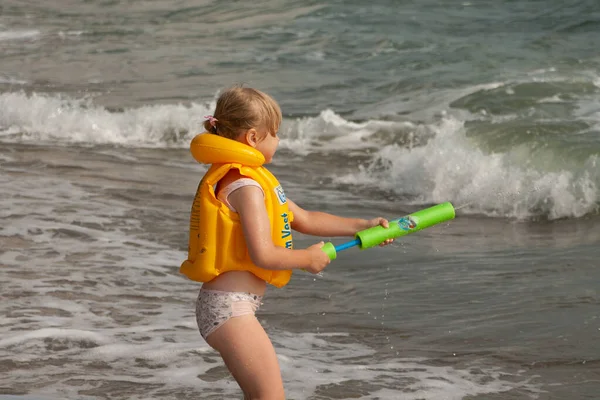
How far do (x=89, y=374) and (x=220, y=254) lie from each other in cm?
177

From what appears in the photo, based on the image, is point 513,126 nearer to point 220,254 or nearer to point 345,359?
point 345,359

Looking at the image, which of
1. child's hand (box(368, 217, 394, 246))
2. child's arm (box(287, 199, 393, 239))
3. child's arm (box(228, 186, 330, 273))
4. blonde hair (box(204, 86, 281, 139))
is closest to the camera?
child's arm (box(228, 186, 330, 273))

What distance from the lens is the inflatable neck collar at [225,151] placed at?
137 inches

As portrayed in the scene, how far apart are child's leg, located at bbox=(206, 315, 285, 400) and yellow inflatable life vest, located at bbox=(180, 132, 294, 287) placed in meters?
0.18

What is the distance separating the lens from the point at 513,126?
37.4 feet

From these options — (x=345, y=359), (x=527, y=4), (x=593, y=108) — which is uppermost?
(x=527, y=4)

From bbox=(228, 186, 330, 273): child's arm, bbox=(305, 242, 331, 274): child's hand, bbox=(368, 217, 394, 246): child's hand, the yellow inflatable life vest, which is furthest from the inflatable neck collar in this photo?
bbox=(368, 217, 394, 246): child's hand

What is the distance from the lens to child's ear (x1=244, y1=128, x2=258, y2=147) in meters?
3.52

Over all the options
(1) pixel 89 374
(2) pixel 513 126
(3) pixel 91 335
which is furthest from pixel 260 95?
(2) pixel 513 126

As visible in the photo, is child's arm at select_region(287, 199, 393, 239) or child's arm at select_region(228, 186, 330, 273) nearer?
child's arm at select_region(228, 186, 330, 273)

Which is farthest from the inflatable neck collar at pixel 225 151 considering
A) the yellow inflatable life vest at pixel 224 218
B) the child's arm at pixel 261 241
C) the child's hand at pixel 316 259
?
the child's hand at pixel 316 259

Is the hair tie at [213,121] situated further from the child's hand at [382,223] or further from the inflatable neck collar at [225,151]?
the child's hand at [382,223]

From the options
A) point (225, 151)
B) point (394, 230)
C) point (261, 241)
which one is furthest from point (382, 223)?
point (225, 151)

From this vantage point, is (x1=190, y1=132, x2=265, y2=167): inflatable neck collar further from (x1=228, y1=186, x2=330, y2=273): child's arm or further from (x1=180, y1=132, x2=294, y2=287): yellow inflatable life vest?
(x1=228, y1=186, x2=330, y2=273): child's arm
